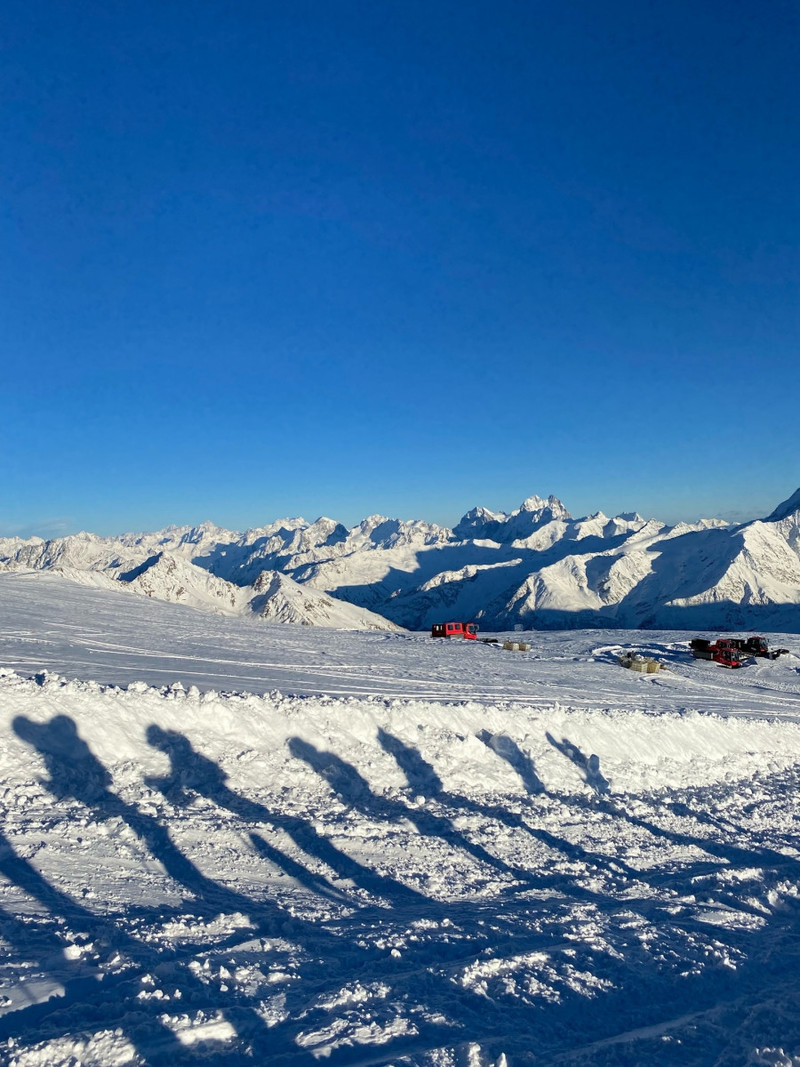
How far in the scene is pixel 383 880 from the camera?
9.44 m

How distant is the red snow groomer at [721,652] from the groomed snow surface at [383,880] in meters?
A: 18.9

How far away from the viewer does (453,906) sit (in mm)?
8758

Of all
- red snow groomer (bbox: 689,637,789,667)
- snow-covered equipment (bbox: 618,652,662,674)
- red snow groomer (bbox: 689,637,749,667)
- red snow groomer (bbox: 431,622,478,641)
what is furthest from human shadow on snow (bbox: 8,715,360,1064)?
red snow groomer (bbox: 431,622,478,641)

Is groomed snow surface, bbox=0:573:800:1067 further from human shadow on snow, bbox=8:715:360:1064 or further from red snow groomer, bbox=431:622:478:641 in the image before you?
red snow groomer, bbox=431:622:478:641

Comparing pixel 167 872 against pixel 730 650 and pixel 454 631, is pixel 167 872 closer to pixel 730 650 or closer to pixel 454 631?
pixel 730 650

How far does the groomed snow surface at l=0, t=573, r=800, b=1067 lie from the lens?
230 inches

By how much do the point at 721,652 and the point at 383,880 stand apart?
3469 cm

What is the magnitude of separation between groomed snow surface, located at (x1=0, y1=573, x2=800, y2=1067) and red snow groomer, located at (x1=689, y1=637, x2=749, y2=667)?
62.1ft

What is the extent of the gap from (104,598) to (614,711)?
3996 cm

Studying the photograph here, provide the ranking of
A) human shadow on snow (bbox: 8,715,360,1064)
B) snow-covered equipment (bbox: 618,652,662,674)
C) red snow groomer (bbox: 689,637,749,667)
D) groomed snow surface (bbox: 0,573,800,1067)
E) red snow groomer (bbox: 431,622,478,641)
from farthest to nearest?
1. red snow groomer (bbox: 431,622,478,641)
2. red snow groomer (bbox: 689,637,749,667)
3. snow-covered equipment (bbox: 618,652,662,674)
4. groomed snow surface (bbox: 0,573,800,1067)
5. human shadow on snow (bbox: 8,715,360,1064)

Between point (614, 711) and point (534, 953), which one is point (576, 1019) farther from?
point (614, 711)

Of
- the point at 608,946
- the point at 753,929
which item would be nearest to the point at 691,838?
the point at 753,929

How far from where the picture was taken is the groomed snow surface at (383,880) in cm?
584

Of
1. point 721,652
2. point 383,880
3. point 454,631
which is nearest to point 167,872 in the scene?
point 383,880
